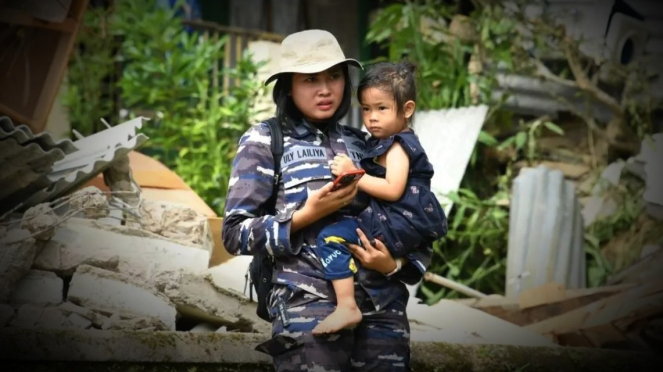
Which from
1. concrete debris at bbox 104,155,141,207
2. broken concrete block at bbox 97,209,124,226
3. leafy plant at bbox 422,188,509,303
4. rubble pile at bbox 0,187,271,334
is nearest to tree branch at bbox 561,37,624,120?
leafy plant at bbox 422,188,509,303

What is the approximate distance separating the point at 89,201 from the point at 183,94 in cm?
293

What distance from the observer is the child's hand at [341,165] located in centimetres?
258

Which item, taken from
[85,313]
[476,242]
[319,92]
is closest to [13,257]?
[85,313]

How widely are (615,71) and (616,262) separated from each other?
155cm

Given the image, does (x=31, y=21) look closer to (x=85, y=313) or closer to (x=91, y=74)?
(x=85, y=313)

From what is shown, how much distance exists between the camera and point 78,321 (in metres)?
3.69

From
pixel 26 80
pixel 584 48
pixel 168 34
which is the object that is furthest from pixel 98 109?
pixel 584 48

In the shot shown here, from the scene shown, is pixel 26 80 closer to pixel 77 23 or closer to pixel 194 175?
pixel 77 23

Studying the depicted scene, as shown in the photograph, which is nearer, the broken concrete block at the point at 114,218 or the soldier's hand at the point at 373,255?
the soldier's hand at the point at 373,255

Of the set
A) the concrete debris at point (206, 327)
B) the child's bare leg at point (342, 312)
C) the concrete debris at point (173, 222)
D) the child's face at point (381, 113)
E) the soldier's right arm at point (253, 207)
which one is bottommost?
the concrete debris at point (206, 327)

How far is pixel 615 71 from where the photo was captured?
674 cm

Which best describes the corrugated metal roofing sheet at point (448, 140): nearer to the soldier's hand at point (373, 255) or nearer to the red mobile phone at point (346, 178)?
the soldier's hand at point (373, 255)

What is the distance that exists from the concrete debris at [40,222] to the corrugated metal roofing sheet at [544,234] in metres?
3.38

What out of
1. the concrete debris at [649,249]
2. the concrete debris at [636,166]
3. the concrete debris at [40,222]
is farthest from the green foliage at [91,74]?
the concrete debris at [649,249]
